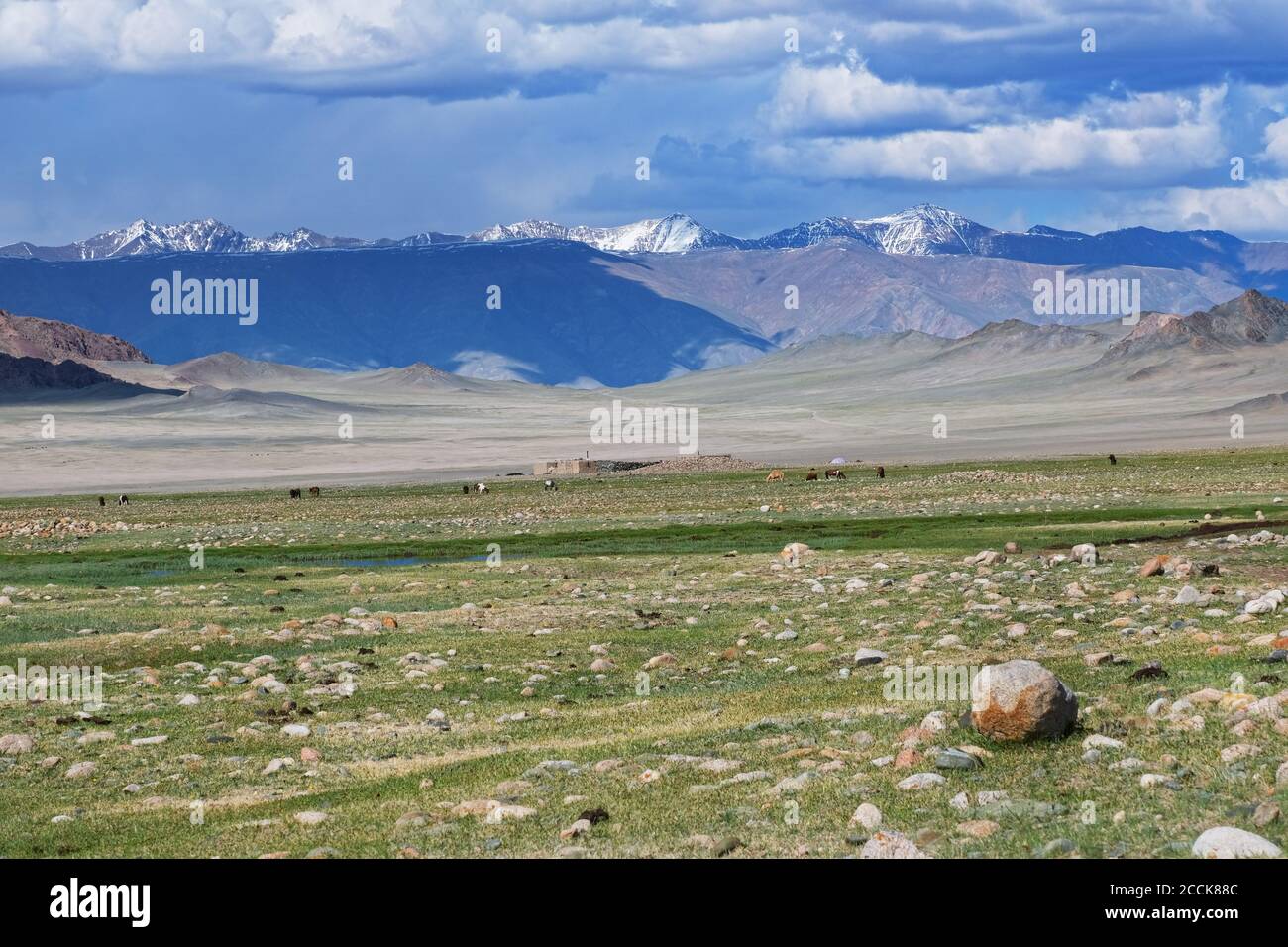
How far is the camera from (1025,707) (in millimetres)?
12797

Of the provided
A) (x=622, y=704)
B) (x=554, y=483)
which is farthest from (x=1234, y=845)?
(x=554, y=483)

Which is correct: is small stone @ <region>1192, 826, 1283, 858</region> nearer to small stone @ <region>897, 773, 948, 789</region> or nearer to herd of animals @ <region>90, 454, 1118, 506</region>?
small stone @ <region>897, 773, 948, 789</region>

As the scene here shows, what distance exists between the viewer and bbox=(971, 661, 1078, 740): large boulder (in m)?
12.8

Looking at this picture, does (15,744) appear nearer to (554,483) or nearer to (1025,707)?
(1025,707)

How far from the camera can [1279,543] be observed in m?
30.6

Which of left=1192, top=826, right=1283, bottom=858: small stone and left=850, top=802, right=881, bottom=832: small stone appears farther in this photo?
left=850, top=802, right=881, bottom=832: small stone

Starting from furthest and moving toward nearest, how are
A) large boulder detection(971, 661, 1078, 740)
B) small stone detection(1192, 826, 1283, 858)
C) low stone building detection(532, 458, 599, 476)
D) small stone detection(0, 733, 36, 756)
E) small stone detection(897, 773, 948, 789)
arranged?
low stone building detection(532, 458, 599, 476) → small stone detection(0, 733, 36, 756) → large boulder detection(971, 661, 1078, 740) → small stone detection(897, 773, 948, 789) → small stone detection(1192, 826, 1283, 858)

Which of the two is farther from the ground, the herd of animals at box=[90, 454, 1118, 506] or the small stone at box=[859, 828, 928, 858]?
the herd of animals at box=[90, 454, 1118, 506]

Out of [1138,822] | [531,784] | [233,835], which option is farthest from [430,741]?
[1138,822]

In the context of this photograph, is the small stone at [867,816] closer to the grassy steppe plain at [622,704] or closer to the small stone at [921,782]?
the grassy steppe plain at [622,704]

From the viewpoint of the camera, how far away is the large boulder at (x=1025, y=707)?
42.0 ft

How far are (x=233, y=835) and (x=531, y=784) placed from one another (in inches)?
96.5

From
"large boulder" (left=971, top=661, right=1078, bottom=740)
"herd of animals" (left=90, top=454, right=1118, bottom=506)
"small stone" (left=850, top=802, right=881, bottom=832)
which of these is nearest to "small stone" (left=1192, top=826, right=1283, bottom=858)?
"small stone" (left=850, top=802, right=881, bottom=832)

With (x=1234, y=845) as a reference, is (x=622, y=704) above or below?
below
